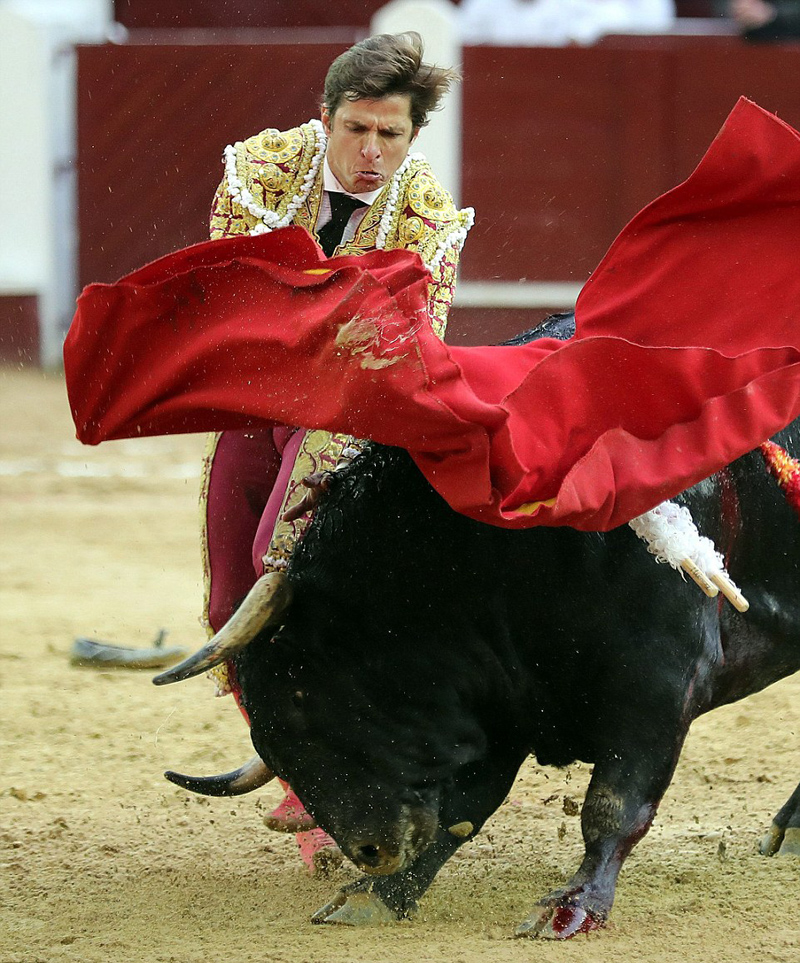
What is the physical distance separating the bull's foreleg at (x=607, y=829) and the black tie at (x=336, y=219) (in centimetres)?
93

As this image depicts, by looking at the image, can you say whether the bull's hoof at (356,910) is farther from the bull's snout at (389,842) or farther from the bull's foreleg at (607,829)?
the bull's foreleg at (607,829)

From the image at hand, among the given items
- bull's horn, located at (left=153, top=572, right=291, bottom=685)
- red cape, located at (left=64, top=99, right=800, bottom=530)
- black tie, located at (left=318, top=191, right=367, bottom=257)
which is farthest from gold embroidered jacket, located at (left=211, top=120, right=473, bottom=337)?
bull's horn, located at (left=153, top=572, right=291, bottom=685)

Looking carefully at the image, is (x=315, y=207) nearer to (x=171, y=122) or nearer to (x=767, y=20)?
(x=171, y=122)

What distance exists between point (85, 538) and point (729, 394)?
3.75 m

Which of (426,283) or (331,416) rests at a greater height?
(426,283)

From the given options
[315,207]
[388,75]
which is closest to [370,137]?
[388,75]

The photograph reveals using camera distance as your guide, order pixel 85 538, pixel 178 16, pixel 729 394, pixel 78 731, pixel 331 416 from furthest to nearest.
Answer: pixel 178 16
pixel 85 538
pixel 78 731
pixel 729 394
pixel 331 416

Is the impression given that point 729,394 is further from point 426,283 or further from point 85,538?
point 85,538

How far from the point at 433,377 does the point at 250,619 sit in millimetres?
427

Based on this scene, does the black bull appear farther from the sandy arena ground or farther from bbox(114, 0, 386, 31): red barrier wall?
bbox(114, 0, 386, 31): red barrier wall

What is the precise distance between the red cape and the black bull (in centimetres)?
16

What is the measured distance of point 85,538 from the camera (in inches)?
225

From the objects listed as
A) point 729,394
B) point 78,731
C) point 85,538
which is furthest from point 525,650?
point 85,538

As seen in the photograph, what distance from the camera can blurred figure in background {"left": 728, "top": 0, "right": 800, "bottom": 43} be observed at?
29.2 ft
